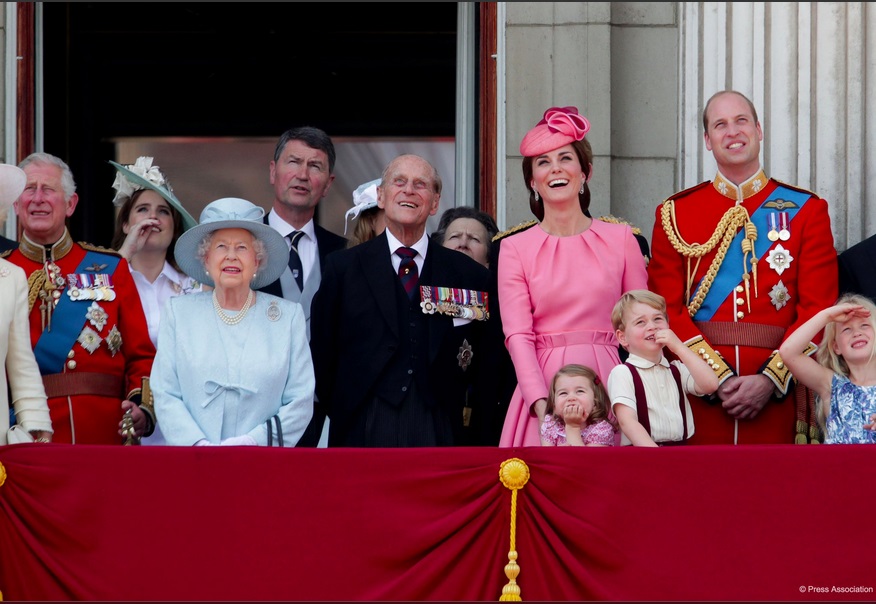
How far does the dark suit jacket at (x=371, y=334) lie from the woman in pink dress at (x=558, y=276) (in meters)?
0.28

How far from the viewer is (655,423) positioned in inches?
205

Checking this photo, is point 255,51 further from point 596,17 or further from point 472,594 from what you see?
point 472,594

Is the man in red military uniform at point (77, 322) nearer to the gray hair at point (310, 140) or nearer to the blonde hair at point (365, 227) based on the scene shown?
the blonde hair at point (365, 227)

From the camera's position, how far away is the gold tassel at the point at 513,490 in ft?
15.6

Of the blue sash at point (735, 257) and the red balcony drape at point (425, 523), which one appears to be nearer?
the red balcony drape at point (425, 523)

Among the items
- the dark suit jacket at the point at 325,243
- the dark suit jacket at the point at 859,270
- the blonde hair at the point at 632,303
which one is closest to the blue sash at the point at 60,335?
the dark suit jacket at the point at 325,243

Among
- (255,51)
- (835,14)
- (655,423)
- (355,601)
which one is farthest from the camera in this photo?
(255,51)

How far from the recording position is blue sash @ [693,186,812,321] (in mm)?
5812

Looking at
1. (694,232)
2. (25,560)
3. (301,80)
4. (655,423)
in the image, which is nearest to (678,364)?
(655,423)

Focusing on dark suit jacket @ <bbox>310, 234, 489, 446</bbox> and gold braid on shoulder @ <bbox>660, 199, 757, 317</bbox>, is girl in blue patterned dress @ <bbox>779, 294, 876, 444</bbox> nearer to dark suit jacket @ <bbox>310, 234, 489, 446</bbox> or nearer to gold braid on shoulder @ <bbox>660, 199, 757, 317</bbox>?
gold braid on shoulder @ <bbox>660, 199, 757, 317</bbox>

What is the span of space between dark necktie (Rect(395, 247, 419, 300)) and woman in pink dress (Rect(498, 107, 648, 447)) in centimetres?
39

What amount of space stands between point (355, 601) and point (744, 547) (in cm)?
118

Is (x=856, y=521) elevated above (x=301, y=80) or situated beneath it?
situated beneath

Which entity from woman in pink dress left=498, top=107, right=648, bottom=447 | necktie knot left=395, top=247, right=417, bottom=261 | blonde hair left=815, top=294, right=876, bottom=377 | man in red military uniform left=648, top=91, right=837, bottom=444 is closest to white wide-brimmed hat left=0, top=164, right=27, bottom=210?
necktie knot left=395, top=247, right=417, bottom=261
